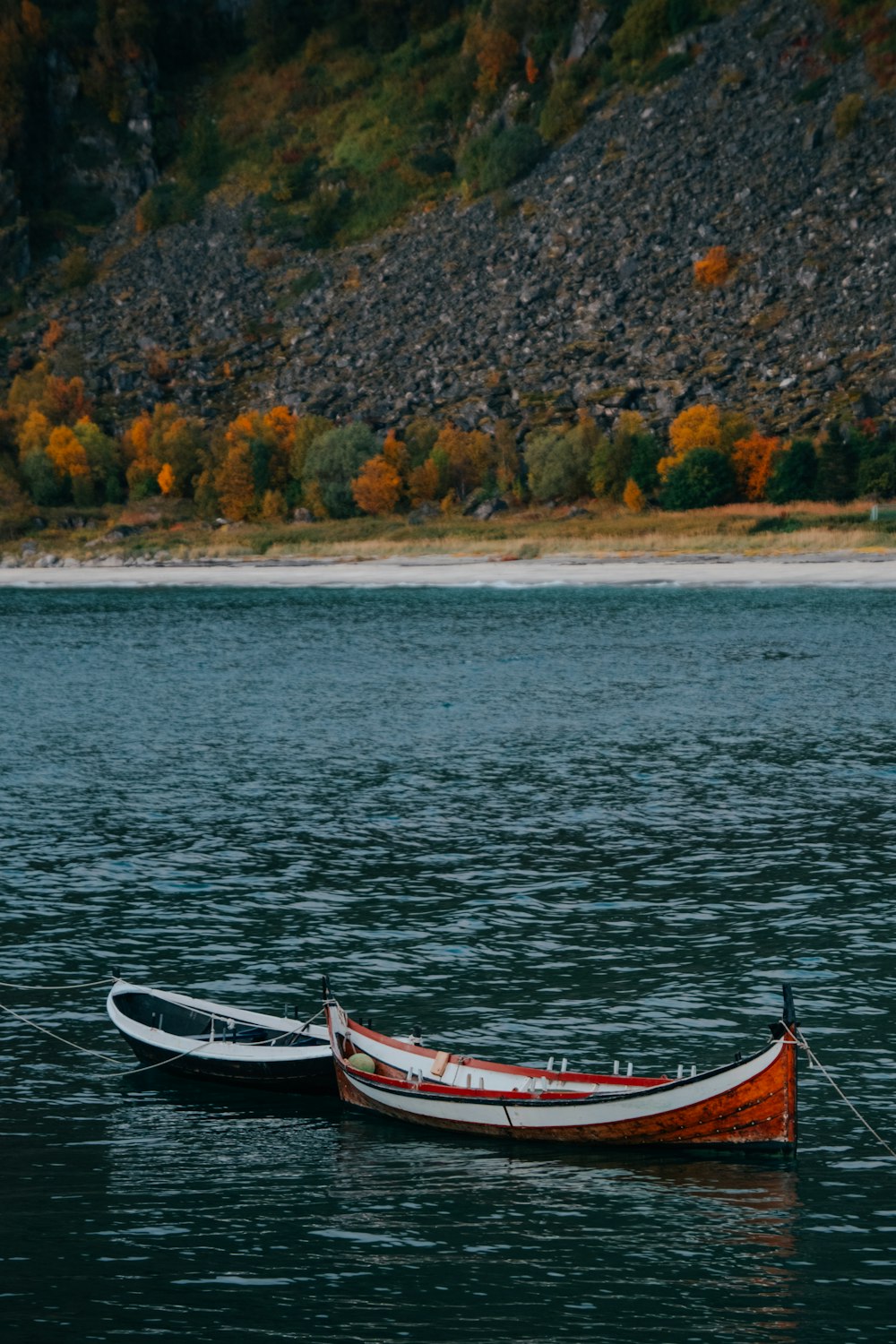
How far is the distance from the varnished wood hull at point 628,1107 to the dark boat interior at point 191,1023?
2521 mm

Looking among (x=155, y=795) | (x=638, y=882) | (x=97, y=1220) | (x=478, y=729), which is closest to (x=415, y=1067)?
(x=97, y=1220)

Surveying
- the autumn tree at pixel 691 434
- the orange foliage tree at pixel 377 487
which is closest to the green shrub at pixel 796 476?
the autumn tree at pixel 691 434

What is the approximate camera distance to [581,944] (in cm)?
3033

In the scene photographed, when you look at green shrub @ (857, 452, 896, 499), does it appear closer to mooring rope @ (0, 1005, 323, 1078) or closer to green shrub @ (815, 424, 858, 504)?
green shrub @ (815, 424, 858, 504)

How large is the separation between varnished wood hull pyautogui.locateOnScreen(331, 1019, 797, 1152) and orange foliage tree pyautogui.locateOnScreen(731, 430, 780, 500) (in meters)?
162

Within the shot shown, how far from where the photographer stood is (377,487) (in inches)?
7751

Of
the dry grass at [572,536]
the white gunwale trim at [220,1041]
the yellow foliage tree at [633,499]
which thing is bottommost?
the white gunwale trim at [220,1041]

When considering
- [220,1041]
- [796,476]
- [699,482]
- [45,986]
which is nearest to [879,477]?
[796,476]

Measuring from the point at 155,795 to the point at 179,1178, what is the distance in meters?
28.2

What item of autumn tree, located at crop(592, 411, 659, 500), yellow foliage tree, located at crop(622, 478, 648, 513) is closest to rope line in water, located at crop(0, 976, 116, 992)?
yellow foliage tree, located at crop(622, 478, 648, 513)

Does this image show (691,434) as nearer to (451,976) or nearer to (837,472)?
(837,472)

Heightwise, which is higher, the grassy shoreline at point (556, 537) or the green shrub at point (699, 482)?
the green shrub at point (699, 482)

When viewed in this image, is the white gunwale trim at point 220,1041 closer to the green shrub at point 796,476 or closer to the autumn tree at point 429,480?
the green shrub at point 796,476

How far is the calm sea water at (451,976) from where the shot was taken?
56.2 feet
